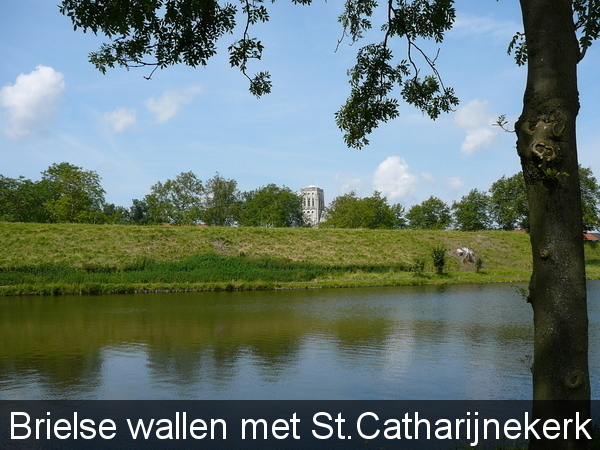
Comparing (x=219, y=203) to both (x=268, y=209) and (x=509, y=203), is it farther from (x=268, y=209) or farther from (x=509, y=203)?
(x=509, y=203)

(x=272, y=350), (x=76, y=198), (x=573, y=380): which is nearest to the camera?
(x=573, y=380)

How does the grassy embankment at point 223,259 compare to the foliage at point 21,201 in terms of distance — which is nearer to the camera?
the grassy embankment at point 223,259

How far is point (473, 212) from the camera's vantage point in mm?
96500

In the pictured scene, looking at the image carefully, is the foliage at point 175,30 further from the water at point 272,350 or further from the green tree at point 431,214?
the green tree at point 431,214

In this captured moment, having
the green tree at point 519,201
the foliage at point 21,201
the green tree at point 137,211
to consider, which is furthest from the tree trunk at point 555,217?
the green tree at point 137,211

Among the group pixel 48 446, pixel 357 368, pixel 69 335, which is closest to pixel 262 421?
pixel 48 446

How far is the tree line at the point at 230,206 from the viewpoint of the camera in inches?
2753

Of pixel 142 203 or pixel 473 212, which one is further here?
pixel 142 203

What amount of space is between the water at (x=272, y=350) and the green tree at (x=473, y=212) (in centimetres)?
7243

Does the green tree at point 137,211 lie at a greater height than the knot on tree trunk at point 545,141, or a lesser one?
greater

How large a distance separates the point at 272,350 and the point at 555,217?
35.1ft

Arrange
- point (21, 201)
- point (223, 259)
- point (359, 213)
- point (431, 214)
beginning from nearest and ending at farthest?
1. point (223, 259)
2. point (21, 201)
3. point (359, 213)
4. point (431, 214)

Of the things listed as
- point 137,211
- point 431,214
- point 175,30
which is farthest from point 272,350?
point 137,211

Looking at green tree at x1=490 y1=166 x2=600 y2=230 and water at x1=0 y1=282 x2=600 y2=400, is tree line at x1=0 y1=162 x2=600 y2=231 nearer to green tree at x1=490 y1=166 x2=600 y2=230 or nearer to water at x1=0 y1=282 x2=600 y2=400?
green tree at x1=490 y1=166 x2=600 y2=230
